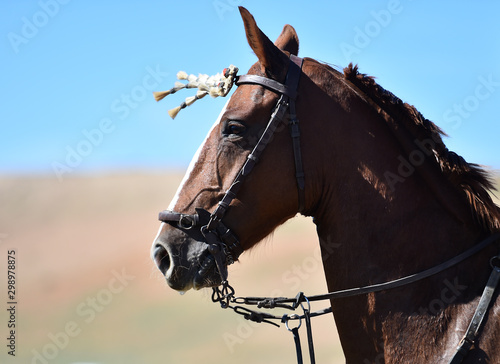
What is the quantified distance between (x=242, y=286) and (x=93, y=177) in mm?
31417

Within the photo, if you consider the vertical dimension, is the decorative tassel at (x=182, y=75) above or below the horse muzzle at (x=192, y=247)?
above

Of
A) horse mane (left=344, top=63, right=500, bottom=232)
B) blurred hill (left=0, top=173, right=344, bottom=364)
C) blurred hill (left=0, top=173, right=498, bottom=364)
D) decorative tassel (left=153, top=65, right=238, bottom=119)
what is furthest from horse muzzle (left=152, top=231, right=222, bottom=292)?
blurred hill (left=0, top=173, right=344, bottom=364)

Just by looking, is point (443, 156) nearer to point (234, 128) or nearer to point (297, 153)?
point (297, 153)

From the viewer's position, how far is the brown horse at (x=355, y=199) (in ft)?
10.4

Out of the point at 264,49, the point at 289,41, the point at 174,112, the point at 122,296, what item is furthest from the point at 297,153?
the point at 122,296

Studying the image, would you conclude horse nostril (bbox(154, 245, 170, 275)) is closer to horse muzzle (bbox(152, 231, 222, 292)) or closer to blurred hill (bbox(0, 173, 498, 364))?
horse muzzle (bbox(152, 231, 222, 292))

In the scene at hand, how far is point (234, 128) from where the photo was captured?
3.44 m

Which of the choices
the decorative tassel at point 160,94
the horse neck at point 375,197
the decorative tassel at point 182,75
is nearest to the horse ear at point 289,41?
the horse neck at point 375,197

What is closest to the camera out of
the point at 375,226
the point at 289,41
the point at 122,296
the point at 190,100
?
the point at 375,226

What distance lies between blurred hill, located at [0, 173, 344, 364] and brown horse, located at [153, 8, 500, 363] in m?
12.1

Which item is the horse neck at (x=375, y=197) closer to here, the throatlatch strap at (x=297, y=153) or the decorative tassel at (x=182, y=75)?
the throatlatch strap at (x=297, y=153)

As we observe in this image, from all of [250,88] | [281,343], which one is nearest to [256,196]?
[250,88]

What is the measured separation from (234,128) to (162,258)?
87cm

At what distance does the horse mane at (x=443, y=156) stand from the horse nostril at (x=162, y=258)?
4.92ft
